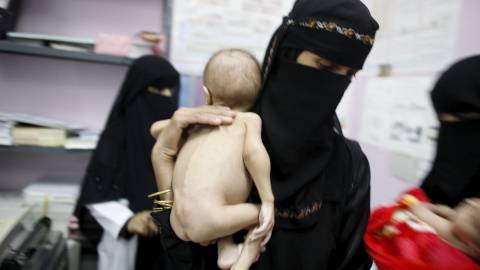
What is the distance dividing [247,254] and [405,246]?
1.26 ft

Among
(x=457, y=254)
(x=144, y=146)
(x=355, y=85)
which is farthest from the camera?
(x=355, y=85)

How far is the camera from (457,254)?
2.00 feet

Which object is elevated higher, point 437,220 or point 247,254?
point 437,220

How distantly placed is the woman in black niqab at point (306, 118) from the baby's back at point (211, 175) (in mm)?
103

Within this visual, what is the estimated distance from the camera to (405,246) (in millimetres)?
660

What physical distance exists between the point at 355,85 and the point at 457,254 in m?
1.67

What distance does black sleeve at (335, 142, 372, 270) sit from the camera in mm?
879

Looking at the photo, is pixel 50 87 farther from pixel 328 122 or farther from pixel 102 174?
pixel 328 122

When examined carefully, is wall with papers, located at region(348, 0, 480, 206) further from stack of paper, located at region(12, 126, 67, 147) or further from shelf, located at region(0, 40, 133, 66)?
stack of paper, located at region(12, 126, 67, 147)

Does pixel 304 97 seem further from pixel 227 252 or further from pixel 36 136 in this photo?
pixel 36 136

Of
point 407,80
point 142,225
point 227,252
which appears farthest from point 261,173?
point 407,80

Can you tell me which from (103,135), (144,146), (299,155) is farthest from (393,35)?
(103,135)

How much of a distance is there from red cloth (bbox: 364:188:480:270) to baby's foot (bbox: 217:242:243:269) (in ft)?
1.15

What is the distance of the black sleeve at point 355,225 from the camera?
88 centimetres
